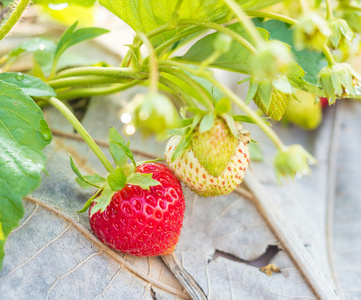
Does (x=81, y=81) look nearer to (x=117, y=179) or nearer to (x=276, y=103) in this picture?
(x=117, y=179)

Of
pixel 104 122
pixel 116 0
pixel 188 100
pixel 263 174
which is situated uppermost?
pixel 116 0

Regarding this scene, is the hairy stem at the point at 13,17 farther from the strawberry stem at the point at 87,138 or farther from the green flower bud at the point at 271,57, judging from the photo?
the green flower bud at the point at 271,57

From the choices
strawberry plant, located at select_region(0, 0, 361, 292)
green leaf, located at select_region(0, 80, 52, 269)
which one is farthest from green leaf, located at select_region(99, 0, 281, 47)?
green leaf, located at select_region(0, 80, 52, 269)

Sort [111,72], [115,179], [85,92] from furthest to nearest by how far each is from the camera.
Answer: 1. [85,92]
2. [111,72]
3. [115,179]

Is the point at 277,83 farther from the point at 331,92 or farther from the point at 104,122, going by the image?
the point at 104,122

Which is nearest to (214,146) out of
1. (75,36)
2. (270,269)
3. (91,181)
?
(91,181)

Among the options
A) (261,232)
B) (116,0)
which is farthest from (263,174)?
(116,0)

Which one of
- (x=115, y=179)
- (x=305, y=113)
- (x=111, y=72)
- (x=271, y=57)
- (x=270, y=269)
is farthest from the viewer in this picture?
(x=305, y=113)
